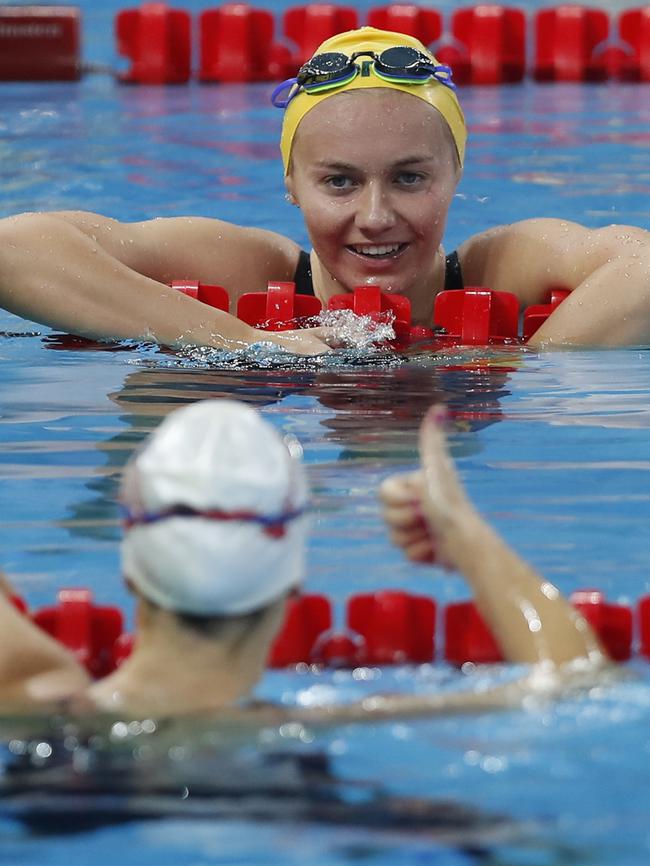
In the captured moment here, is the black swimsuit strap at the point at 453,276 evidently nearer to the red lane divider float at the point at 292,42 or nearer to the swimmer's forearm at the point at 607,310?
the swimmer's forearm at the point at 607,310

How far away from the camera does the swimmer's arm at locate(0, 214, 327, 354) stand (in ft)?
14.2

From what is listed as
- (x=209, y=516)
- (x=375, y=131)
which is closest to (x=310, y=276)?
(x=375, y=131)

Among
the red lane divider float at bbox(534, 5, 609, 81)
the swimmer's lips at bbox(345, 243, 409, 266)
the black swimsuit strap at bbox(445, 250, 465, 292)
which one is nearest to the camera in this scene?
the swimmer's lips at bbox(345, 243, 409, 266)

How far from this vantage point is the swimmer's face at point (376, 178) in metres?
4.42

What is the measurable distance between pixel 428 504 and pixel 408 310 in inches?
84.9

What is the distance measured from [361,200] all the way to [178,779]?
250 cm

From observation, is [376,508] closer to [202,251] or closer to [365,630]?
[365,630]

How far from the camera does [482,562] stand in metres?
2.40

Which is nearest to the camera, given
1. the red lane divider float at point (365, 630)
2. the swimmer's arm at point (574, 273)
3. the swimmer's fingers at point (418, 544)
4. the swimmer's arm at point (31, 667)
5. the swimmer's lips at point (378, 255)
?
the swimmer's arm at point (31, 667)

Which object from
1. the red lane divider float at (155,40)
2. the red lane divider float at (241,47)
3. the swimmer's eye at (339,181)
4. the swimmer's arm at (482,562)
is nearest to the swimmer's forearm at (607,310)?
the swimmer's eye at (339,181)

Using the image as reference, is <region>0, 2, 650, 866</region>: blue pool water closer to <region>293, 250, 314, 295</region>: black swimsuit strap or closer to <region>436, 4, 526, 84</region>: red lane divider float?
<region>293, 250, 314, 295</region>: black swimsuit strap

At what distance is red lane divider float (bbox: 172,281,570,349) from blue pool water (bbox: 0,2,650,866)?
14cm

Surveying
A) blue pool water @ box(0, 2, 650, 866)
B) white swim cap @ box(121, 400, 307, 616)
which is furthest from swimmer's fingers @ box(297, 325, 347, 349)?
white swim cap @ box(121, 400, 307, 616)

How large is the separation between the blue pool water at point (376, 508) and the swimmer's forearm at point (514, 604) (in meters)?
0.09
